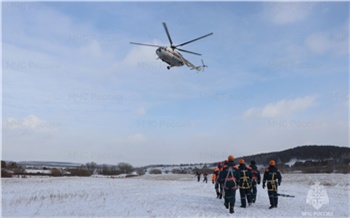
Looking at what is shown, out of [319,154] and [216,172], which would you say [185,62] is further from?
[319,154]

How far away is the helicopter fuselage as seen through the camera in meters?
29.0

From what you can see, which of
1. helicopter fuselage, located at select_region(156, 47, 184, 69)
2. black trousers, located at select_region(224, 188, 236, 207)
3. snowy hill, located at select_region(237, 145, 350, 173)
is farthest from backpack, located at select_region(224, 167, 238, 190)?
snowy hill, located at select_region(237, 145, 350, 173)

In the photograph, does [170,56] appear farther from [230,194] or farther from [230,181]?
[230,194]

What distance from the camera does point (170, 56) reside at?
29234 mm

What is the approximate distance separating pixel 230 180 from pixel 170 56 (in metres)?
17.4

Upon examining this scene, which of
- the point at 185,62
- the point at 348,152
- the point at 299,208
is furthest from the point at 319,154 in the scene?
the point at 299,208

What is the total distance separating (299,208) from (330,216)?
184cm

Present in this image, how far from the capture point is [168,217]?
1179 cm

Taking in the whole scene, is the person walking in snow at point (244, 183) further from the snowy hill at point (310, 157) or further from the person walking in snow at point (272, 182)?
the snowy hill at point (310, 157)

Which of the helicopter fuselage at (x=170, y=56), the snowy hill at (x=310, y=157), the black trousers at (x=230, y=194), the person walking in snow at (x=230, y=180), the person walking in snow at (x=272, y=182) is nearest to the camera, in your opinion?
the black trousers at (x=230, y=194)

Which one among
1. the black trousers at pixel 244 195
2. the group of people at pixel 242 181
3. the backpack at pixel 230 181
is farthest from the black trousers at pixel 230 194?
the black trousers at pixel 244 195

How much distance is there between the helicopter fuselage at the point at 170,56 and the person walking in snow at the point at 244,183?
15792 millimetres

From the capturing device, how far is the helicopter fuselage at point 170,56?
29.0 meters

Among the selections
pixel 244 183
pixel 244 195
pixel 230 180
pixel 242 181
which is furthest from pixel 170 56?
pixel 230 180
